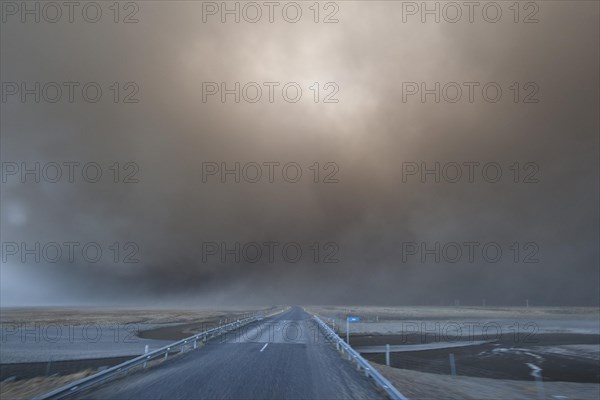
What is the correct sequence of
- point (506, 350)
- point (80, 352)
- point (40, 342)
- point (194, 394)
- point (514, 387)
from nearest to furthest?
point (194, 394) < point (514, 387) < point (80, 352) < point (506, 350) < point (40, 342)

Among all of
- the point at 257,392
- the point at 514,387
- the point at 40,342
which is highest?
the point at 257,392

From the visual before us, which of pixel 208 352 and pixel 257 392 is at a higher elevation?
pixel 257 392

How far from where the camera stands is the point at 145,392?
409 inches

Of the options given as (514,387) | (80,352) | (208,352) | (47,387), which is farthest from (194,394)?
(80,352)

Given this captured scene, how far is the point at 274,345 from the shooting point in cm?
2309

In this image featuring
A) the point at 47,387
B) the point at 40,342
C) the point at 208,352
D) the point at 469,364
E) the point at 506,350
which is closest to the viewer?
the point at 47,387

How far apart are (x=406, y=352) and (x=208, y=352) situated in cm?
1290

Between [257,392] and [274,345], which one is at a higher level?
[257,392]

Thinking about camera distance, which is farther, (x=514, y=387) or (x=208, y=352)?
(x=208, y=352)

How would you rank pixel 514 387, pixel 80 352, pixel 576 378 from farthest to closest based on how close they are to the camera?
pixel 80 352
pixel 576 378
pixel 514 387

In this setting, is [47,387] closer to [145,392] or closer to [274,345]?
[145,392]

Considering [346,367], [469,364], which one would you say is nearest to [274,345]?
[346,367]

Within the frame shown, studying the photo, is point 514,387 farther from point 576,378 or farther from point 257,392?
point 257,392

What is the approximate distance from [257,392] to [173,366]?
6228 mm
